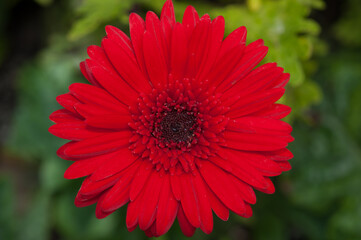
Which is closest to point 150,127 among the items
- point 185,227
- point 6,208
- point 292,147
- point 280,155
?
point 185,227

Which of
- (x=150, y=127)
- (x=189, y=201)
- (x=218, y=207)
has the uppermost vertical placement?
(x=150, y=127)

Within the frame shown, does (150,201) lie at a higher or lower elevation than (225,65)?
lower

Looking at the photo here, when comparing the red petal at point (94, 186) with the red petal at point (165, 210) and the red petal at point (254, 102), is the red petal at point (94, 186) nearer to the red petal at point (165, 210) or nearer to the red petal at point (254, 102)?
the red petal at point (165, 210)

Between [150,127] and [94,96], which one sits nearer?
[94,96]

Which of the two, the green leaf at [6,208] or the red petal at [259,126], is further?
the green leaf at [6,208]

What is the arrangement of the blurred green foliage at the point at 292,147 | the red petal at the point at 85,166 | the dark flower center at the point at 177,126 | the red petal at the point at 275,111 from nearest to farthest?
the red petal at the point at 85,166
the red petal at the point at 275,111
the dark flower center at the point at 177,126
the blurred green foliage at the point at 292,147

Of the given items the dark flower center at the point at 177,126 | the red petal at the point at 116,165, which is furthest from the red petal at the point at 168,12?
the red petal at the point at 116,165

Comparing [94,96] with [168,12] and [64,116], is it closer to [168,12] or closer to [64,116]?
[64,116]
